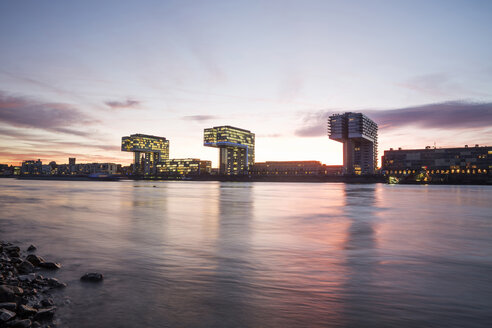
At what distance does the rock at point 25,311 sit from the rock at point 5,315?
19cm

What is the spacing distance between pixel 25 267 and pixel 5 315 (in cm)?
428

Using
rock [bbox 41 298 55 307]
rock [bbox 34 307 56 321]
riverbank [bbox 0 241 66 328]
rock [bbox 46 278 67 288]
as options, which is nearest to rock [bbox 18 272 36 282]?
riverbank [bbox 0 241 66 328]

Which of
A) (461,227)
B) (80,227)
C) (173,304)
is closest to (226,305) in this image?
(173,304)

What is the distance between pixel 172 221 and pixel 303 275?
15.3 metres

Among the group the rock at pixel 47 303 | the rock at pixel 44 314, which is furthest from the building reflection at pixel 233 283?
the rock at pixel 47 303

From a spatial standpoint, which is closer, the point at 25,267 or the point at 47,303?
the point at 47,303

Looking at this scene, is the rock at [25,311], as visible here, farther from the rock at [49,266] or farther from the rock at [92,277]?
the rock at [49,266]

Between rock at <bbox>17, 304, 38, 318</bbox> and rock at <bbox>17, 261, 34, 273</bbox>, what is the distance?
361 centimetres

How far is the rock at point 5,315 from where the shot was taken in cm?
563

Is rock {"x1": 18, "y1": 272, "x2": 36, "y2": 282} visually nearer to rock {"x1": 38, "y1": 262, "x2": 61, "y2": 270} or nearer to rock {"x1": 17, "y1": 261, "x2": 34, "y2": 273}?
rock {"x1": 17, "y1": 261, "x2": 34, "y2": 273}

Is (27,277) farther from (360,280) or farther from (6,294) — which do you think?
(360,280)

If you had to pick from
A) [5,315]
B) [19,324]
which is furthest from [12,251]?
[19,324]

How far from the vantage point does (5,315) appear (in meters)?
5.69

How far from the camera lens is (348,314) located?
6.66m
